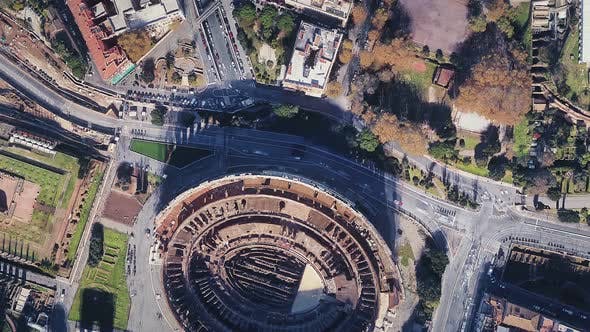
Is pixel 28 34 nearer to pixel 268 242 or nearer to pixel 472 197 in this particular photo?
pixel 268 242

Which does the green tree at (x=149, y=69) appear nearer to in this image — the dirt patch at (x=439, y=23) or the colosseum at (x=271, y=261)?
the colosseum at (x=271, y=261)

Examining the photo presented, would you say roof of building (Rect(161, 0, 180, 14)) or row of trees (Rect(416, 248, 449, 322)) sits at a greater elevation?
roof of building (Rect(161, 0, 180, 14))

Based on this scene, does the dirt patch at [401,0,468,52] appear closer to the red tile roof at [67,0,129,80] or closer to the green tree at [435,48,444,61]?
the green tree at [435,48,444,61]

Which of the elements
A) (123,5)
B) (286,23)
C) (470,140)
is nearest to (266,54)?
(286,23)

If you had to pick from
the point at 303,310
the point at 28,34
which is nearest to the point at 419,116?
the point at 303,310

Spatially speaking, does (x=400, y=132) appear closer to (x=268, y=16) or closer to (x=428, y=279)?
(x=428, y=279)

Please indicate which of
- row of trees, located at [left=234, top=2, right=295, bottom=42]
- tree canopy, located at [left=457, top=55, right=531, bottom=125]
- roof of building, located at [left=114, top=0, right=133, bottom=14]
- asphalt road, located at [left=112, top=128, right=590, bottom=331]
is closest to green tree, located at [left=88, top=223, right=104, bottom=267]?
asphalt road, located at [left=112, top=128, right=590, bottom=331]
